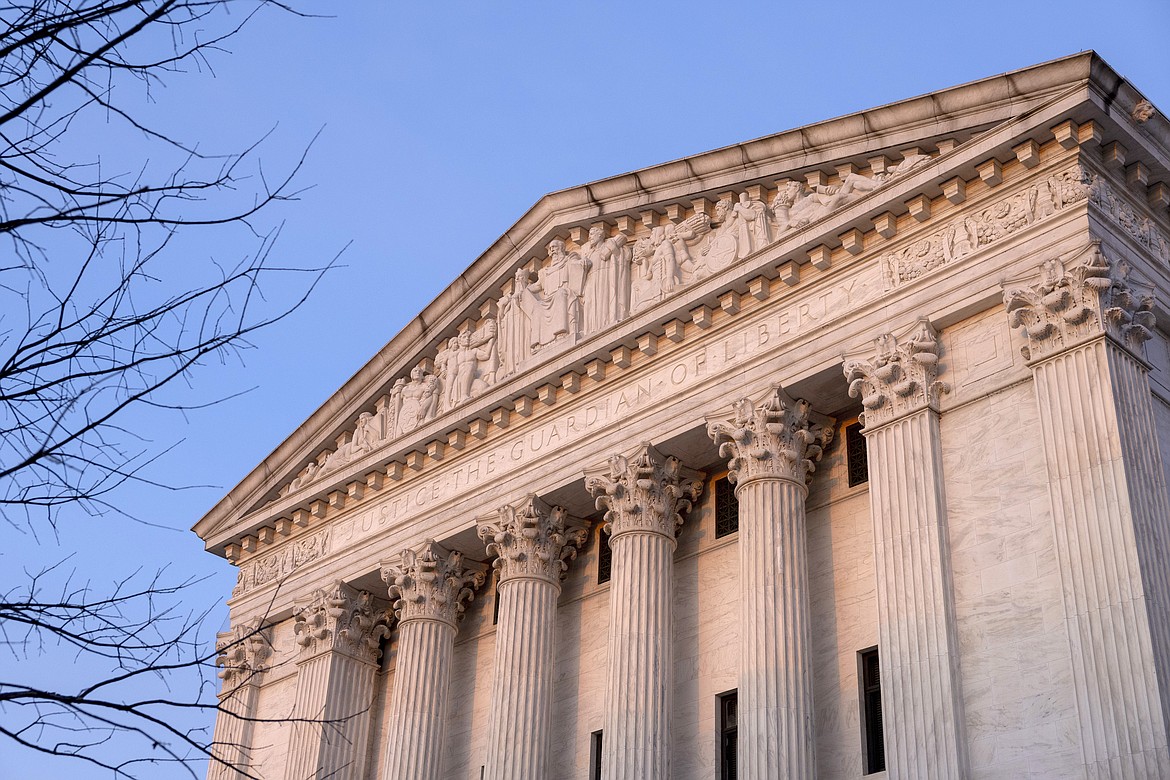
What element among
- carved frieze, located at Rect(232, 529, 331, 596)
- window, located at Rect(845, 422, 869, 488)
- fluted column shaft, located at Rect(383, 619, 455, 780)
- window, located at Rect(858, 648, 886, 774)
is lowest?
window, located at Rect(858, 648, 886, 774)

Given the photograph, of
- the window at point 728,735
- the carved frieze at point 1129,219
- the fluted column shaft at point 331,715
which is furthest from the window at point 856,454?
the fluted column shaft at point 331,715

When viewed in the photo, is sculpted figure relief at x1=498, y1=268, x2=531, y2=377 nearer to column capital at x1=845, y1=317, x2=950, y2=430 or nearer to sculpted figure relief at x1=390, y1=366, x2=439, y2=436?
sculpted figure relief at x1=390, y1=366, x2=439, y2=436

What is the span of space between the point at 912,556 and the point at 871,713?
2872mm

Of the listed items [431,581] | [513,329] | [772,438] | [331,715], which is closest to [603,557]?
[431,581]

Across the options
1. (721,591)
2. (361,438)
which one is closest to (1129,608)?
(721,591)

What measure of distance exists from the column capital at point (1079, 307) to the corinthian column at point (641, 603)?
7637mm

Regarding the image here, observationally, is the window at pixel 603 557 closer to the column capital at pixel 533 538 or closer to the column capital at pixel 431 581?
the column capital at pixel 533 538

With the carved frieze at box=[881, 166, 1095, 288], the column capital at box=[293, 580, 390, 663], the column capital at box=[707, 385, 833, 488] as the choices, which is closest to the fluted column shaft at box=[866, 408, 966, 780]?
the column capital at box=[707, 385, 833, 488]

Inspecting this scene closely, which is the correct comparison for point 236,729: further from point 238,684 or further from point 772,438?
→ point 772,438

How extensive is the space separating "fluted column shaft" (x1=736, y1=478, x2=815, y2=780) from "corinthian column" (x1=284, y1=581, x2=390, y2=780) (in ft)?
36.2

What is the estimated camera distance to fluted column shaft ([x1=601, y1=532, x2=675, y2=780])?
2403 cm

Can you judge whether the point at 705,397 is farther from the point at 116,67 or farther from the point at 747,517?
the point at 116,67

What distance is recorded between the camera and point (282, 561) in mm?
34531

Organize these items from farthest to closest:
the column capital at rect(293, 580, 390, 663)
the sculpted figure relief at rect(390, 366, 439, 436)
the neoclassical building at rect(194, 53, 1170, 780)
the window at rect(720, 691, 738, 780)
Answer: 1. the sculpted figure relief at rect(390, 366, 439, 436)
2. the column capital at rect(293, 580, 390, 663)
3. the window at rect(720, 691, 738, 780)
4. the neoclassical building at rect(194, 53, 1170, 780)
